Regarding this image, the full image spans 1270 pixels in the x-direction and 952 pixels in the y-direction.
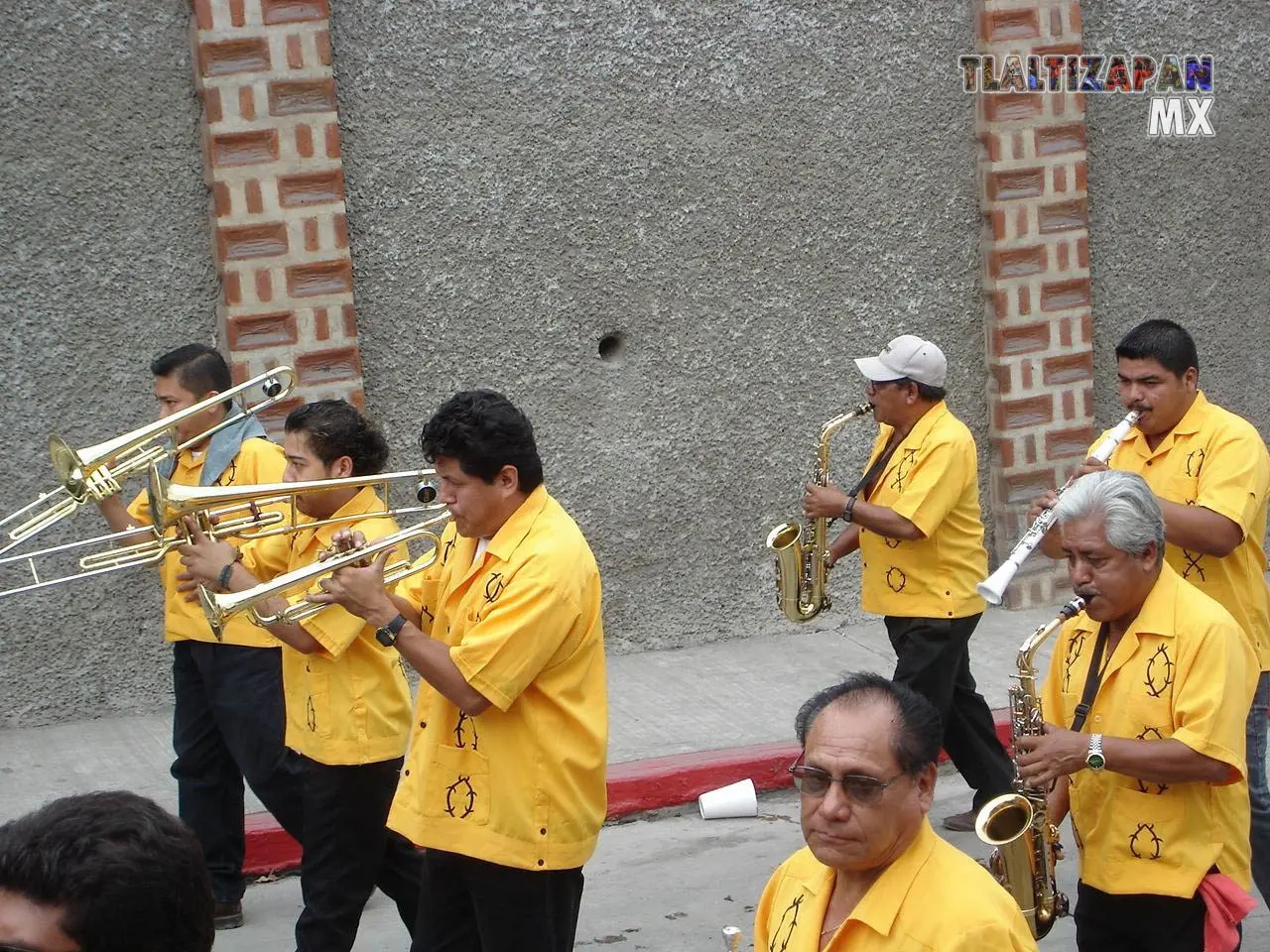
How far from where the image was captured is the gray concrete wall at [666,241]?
302 inches

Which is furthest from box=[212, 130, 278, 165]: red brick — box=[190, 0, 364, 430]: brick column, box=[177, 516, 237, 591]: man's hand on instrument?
box=[177, 516, 237, 591]: man's hand on instrument

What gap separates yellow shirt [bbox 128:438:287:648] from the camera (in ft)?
17.8

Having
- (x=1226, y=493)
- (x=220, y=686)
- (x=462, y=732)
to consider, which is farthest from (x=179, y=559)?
(x=1226, y=493)

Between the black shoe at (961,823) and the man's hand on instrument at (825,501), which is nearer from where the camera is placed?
the man's hand on instrument at (825,501)

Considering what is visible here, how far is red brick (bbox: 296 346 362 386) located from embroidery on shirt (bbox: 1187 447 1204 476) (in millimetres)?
3712

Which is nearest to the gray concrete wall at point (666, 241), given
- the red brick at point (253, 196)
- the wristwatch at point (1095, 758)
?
the red brick at point (253, 196)

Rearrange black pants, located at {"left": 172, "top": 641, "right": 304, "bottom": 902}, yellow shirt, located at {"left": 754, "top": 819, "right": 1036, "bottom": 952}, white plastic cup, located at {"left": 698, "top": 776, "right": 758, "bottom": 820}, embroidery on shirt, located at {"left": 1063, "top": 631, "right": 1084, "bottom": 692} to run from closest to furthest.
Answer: yellow shirt, located at {"left": 754, "top": 819, "right": 1036, "bottom": 952} < embroidery on shirt, located at {"left": 1063, "top": 631, "right": 1084, "bottom": 692} < black pants, located at {"left": 172, "top": 641, "right": 304, "bottom": 902} < white plastic cup, located at {"left": 698, "top": 776, "right": 758, "bottom": 820}

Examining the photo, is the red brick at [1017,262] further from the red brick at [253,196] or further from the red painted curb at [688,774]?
the red brick at [253,196]

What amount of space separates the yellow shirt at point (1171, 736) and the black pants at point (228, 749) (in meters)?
2.56

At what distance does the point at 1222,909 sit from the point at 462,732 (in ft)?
5.74

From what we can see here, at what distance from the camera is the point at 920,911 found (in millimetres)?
2809

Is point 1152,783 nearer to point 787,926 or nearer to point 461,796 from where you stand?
point 787,926

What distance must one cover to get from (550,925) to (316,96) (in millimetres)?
4367

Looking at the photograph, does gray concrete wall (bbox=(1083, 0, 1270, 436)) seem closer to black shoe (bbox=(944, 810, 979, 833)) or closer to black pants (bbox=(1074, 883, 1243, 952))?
black shoe (bbox=(944, 810, 979, 833))
